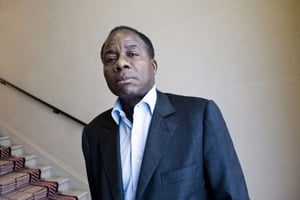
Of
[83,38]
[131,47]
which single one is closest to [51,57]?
[83,38]

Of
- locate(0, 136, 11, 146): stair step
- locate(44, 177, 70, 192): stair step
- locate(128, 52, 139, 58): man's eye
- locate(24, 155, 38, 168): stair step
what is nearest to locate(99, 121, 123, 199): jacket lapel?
locate(128, 52, 139, 58): man's eye

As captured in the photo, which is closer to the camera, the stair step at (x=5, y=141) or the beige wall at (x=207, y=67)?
the beige wall at (x=207, y=67)

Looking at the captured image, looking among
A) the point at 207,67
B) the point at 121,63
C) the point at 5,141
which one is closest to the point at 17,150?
the point at 5,141

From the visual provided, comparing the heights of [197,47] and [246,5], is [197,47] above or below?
below

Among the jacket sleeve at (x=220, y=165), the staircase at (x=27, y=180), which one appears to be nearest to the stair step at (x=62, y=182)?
the staircase at (x=27, y=180)

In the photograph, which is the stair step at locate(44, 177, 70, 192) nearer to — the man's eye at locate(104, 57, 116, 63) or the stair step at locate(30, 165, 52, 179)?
the stair step at locate(30, 165, 52, 179)

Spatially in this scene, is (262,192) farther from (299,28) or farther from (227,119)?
(299,28)

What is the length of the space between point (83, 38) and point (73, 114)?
80 centimetres

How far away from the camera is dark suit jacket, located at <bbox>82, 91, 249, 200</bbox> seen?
689 millimetres

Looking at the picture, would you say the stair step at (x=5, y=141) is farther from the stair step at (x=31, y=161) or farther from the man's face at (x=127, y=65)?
the man's face at (x=127, y=65)

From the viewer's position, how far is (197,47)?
1.85 m

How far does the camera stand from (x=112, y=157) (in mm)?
823

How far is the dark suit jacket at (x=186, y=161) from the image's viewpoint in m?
0.69

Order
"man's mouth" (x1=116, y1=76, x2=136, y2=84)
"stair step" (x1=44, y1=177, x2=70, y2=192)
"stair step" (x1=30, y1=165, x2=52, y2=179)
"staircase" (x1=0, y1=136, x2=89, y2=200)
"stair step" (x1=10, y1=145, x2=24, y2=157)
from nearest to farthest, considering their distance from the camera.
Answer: "man's mouth" (x1=116, y1=76, x2=136, y2=84) → "staircase" (x1=0, y1=136, x2=89, y2=200) → "stair step" (x1=44, y1=177, x2=70, y2=192) → "stair step" (x1=30, y1=165, x2=52, y2=179) → "stair step" (x1=10, y1=145, x2=24, y2=157)
